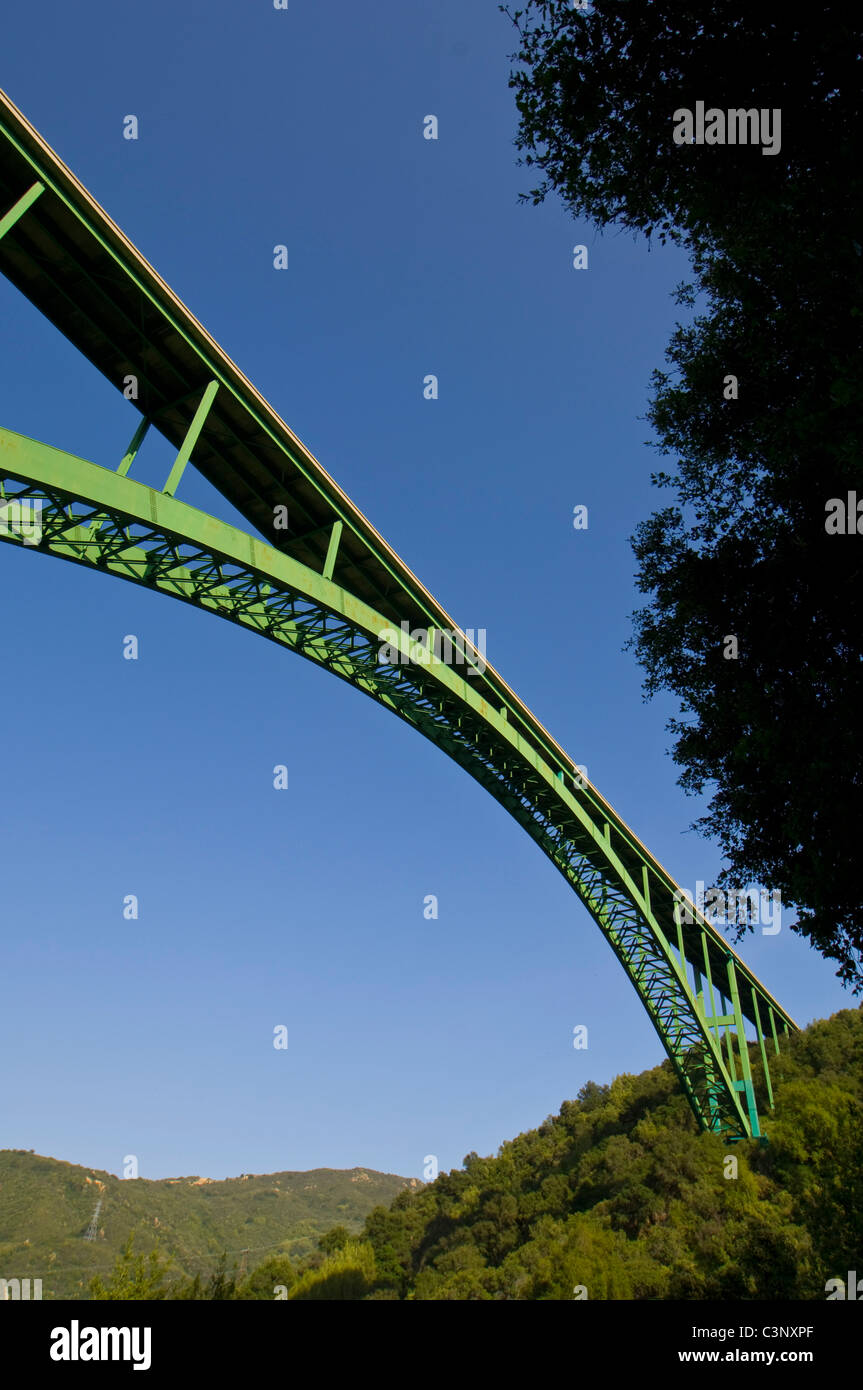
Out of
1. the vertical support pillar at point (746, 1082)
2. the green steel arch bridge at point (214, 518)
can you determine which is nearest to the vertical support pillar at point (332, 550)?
the green steel arch bridge at point (214, 518)

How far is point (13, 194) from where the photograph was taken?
1027 cm

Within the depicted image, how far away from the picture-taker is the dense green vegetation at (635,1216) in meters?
24.2

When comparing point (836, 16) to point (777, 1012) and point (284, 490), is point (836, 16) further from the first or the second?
point (777, 1012)

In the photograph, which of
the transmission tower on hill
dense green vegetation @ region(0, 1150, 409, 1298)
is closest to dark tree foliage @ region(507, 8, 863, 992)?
dense green vegetation @ region(0, 1150, 409, 1298)

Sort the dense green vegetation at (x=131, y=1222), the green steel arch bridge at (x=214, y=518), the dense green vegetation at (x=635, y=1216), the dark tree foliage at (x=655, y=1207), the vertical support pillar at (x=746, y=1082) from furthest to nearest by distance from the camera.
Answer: the dense green vegetation at (x=131, y=1222), the vertical support pillar at (x=746, y=1082), the dark tree foliage at (x=655, y=1207), the dense green vegetation at (x=635, y=1216), the green steel arch bridge at (x=214, y=518)

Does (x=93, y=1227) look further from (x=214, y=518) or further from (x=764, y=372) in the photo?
(x=764, y=372)

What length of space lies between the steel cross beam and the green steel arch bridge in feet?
0.11

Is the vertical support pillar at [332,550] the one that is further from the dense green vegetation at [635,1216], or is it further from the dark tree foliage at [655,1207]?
the dark tree foliage at [655,1207]

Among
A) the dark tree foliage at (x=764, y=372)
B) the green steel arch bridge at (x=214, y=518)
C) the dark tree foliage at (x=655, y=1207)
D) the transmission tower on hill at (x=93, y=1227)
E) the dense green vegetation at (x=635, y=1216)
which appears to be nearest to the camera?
the dark tree foliage at (x=764, y=372)

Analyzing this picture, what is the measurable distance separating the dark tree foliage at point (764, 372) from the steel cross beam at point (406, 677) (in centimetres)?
634

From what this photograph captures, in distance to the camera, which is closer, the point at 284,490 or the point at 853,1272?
the point at 284,490

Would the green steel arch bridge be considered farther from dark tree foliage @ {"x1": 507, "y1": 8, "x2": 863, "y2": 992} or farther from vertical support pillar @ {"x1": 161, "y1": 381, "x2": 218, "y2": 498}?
dark tree foliage @ {"x1": 507, "y1": 8, "x2": 863, "y2": 992}
